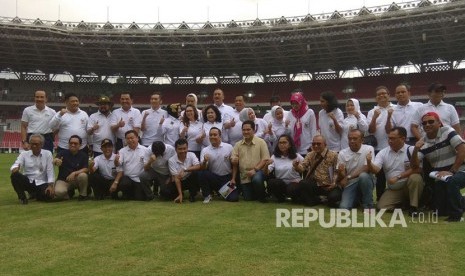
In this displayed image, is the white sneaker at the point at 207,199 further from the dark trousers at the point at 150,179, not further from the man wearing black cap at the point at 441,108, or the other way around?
the man wearing black cap at the point at 441,108

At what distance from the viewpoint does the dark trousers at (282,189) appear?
694 centimetres

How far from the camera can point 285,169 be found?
7.27 meters

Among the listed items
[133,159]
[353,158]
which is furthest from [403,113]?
[133,159]

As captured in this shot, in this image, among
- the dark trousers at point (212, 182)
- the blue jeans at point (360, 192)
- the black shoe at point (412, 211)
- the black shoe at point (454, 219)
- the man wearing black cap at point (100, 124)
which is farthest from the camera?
the man wearing black cap at point (100, 124)

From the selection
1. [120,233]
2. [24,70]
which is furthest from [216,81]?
[120,233]

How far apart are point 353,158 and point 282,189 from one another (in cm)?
136

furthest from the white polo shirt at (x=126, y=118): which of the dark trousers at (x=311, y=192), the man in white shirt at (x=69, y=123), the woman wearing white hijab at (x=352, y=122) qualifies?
the woman wearing white hijab at (x=352, y=122)

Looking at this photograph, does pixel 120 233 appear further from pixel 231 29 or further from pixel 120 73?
pixel 120 73

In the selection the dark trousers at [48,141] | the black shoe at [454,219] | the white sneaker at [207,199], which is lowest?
the black shoe at [454,219]

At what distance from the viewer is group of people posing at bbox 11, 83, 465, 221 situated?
6.34 m

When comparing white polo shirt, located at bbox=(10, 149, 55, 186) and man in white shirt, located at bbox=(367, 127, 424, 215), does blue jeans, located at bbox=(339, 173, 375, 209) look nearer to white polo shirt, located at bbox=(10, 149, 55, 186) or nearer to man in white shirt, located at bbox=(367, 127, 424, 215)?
man in white shirt, located at bbox=(367, 127, 424, 215)

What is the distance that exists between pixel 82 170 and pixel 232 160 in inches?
107

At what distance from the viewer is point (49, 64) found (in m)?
40.2

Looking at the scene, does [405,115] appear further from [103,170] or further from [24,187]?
[24,187]
